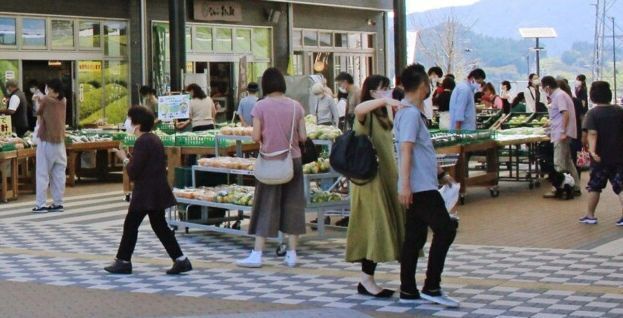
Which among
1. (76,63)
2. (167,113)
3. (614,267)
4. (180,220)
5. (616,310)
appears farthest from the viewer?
(76,63)

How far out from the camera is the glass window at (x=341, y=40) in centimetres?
3806

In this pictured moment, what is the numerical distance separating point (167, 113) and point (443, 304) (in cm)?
908

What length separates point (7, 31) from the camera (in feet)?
85.1

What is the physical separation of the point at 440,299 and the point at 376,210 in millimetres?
933

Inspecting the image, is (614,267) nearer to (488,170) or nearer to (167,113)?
(488,170)

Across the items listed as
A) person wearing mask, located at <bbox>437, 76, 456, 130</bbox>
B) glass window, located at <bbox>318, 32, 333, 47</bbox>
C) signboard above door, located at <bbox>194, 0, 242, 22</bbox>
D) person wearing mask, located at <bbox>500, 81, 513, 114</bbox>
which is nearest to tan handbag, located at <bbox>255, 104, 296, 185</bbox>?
person wearing mask, located at <bbox>437, 76, 456, 130</bbox>

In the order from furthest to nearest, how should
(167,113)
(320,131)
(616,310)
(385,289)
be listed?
(167,113)
(320,131)
(385,289)
(616,310)

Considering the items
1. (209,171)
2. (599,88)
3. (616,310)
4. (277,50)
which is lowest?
(616,310)

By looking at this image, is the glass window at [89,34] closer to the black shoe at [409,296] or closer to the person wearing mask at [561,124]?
the person wearing mask at [561,124]

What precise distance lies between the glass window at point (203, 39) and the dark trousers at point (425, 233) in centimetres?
2342

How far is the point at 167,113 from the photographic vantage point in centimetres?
1681

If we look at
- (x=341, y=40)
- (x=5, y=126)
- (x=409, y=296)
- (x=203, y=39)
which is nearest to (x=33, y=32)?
(x=203, y=39)

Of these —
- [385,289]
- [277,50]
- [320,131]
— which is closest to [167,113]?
[320,131]

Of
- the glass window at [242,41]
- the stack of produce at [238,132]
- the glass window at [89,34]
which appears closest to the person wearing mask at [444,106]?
the stack of produce at [238,132]
